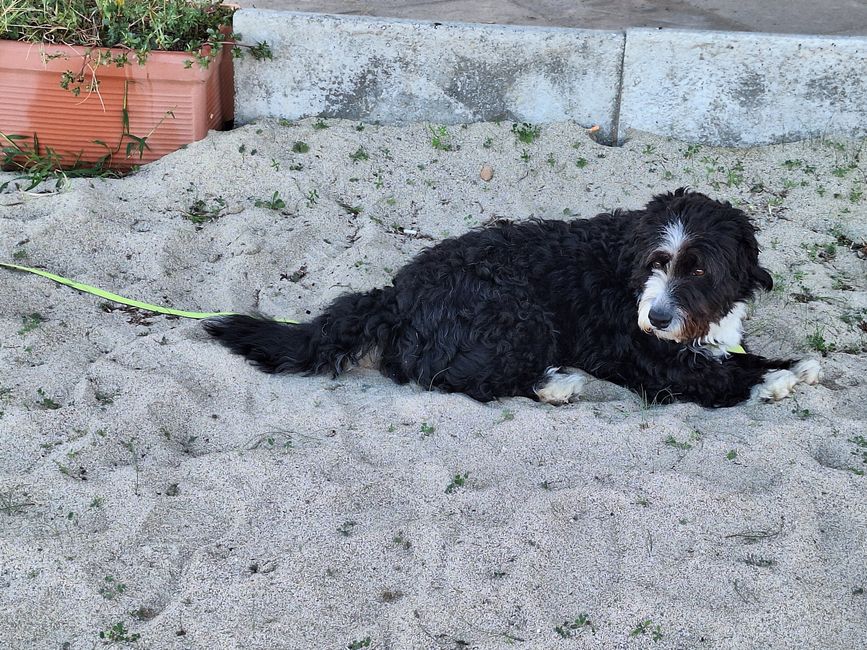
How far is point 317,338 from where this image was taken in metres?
4.34

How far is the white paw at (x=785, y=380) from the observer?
4.21 metres

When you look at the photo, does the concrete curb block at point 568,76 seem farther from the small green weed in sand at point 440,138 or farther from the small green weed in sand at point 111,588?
the small green weed in sand at point 111,588

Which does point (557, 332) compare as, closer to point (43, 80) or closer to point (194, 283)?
Answer: point (194, 283)

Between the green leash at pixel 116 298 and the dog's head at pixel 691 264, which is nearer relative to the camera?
the dog's head at pixel 691 264

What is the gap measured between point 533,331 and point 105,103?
3532 millimetres

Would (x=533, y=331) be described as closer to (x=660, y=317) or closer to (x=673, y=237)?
(x=660, y=317)

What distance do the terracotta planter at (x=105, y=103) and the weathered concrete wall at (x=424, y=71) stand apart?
0.48 m

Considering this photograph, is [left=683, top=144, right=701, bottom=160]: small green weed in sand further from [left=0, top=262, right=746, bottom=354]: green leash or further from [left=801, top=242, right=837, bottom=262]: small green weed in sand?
[left=0, top=262, right=746, bottom=354]: green leash

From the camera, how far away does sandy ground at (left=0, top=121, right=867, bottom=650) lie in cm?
294

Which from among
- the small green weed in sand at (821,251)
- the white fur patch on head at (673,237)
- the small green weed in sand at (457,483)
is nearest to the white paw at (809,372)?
the white fur patch on head at (673,237)

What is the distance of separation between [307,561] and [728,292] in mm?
2275

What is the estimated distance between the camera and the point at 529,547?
321 cm

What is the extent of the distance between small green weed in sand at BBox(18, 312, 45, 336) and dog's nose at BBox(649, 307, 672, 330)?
3053mm

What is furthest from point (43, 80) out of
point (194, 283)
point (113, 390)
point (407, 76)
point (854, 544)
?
point (854, 544)
